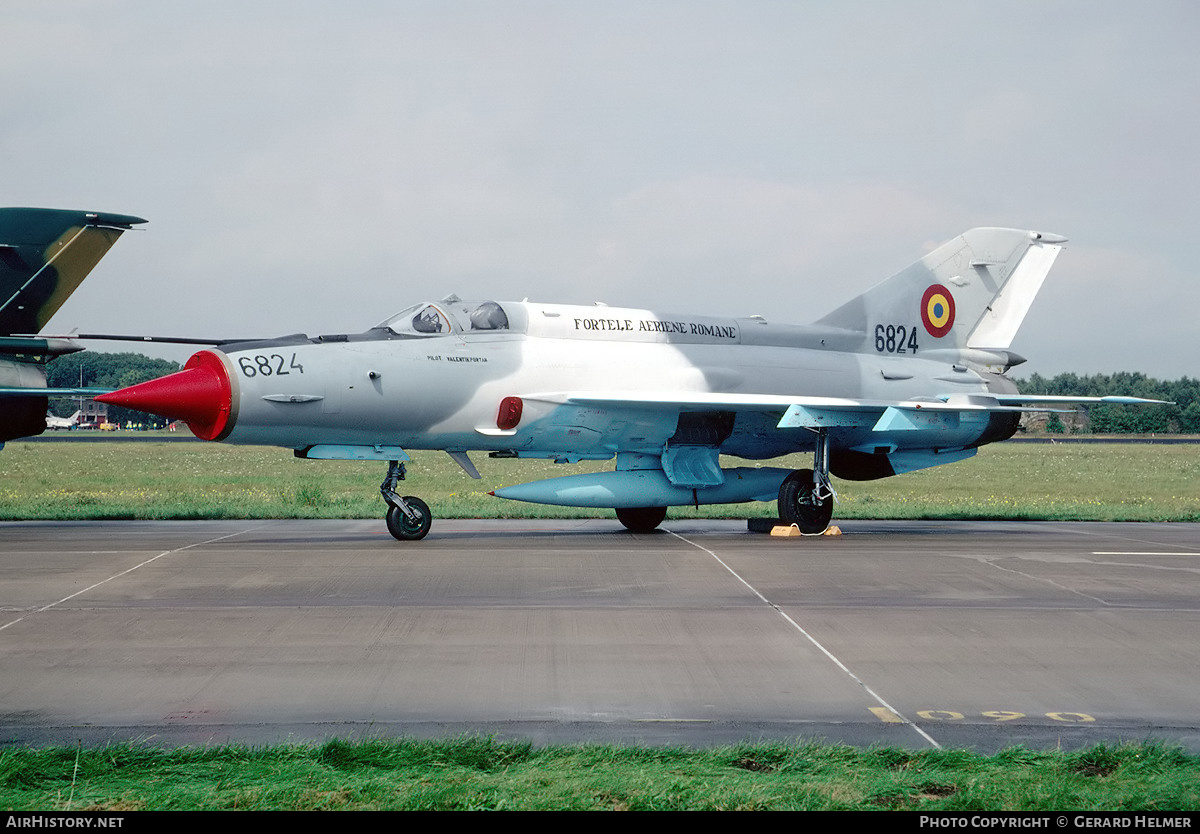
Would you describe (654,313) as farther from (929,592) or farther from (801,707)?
(801,707)

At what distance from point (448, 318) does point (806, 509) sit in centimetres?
596

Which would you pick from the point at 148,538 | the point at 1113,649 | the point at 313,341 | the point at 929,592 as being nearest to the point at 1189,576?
the point at 929,592

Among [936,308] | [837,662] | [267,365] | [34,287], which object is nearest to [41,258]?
[34,287]

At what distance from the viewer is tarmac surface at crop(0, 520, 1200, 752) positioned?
→ 19.6 feet

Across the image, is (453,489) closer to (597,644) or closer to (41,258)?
(41,258)

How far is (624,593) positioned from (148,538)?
25.5ft

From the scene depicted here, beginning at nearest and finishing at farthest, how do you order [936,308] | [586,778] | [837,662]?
[586,778], [837,662], [936,308]

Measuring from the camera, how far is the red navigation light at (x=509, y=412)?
1569 centimetres

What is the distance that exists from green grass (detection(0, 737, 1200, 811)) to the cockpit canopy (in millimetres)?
10567

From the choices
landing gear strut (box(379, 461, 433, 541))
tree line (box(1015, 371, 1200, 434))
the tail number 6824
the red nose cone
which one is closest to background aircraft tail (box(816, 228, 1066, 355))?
landing gear strut (box(379, 461, 433, 541))

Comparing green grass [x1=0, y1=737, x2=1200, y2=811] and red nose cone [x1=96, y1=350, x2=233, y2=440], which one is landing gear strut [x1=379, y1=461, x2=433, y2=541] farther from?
green grass [x1=0, y1=737, x2=1200, y2=811]

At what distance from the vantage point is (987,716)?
613 cm

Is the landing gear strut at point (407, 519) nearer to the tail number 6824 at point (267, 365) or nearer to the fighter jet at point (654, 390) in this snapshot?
the fighter jet at point (654, 390)

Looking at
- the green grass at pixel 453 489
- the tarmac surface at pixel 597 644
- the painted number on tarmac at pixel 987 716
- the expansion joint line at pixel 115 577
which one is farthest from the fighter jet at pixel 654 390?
the painted number on tarmac at pixel 987 716
